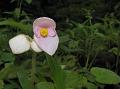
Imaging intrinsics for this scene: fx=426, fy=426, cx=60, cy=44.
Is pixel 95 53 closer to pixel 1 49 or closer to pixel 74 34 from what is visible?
pixel 74 34

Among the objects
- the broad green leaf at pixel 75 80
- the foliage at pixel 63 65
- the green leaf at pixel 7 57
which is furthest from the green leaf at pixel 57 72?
the green leaf at pixel 7 57

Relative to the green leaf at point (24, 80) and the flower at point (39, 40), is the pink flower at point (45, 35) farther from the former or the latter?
the green leaf at point (24, 80)

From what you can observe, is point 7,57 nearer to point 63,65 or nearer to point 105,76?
point 63,65

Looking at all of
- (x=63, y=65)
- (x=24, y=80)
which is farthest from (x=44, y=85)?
(x=63, y=65)

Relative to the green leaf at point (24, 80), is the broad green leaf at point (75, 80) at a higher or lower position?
lower

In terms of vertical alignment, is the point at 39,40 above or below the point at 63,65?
above
